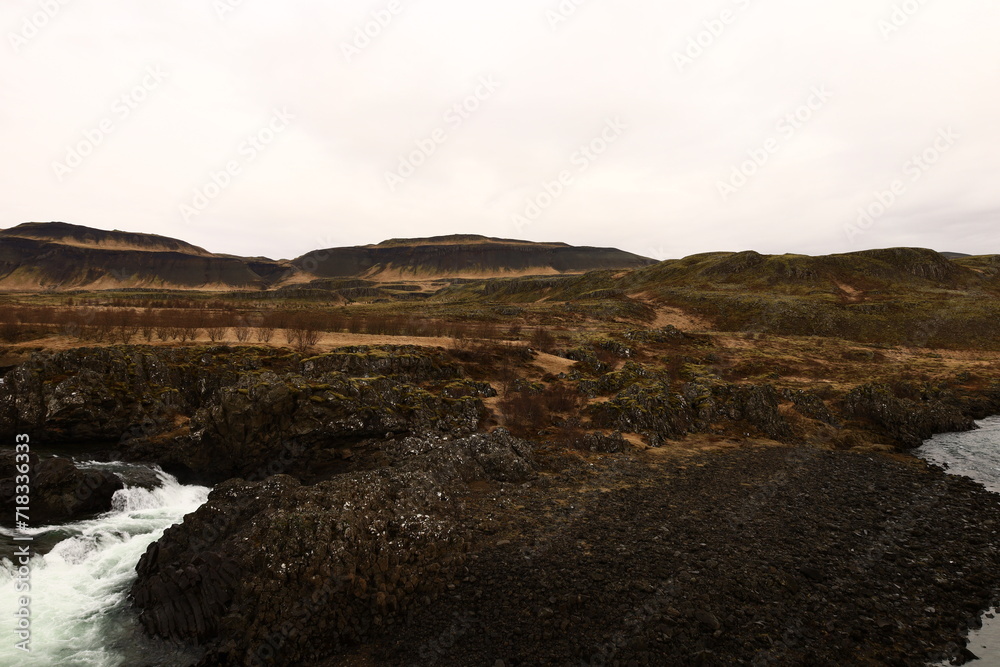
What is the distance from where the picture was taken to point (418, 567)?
11.1 m

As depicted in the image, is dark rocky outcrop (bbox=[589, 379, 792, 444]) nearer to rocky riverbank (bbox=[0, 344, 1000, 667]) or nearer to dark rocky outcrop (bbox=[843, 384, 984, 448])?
rocky riverbank (bbox=[0, 344, 1000, 667])

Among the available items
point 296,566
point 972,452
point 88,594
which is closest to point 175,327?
point 88,594

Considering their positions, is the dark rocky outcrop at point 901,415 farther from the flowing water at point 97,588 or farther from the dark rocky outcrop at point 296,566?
the dark rocky outcrop at point 296,566

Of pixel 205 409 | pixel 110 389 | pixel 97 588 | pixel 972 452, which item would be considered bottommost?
pixel 97 588

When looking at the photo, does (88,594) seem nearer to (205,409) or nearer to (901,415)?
(205,409)

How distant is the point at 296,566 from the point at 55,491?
33.4 ft

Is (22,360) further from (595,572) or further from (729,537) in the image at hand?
(729,537)

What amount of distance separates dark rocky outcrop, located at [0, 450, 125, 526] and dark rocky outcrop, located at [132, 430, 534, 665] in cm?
503

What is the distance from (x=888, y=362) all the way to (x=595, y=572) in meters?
48.8

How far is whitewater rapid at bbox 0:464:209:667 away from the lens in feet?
29.9

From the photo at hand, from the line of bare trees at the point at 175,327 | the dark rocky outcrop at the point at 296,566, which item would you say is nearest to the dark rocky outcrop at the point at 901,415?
the dark rocky outcrop at the point at 296,566

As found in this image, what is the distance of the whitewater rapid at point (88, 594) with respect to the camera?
9109mm

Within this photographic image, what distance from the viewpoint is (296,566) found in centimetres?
1031

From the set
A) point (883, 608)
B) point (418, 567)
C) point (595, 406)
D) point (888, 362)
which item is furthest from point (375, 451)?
point (888, 362)
